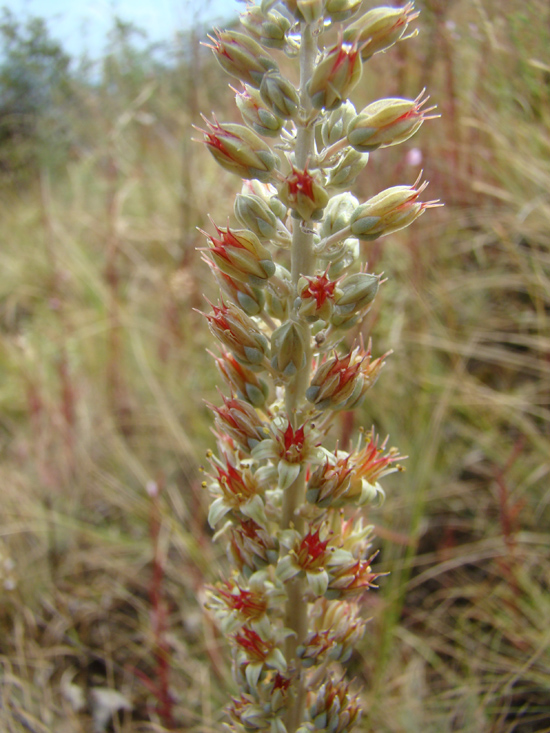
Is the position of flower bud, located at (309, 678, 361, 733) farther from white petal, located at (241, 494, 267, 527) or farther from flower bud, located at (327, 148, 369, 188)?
flower bud, located at (327, 148, 369, 188)

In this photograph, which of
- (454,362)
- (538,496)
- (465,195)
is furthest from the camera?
(465,195)

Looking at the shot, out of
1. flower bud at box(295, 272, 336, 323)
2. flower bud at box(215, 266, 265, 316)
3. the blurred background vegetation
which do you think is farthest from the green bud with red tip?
the blurred background vegetation

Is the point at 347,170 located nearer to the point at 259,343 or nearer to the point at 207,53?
the point at 259,343

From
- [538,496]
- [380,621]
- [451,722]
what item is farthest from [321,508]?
[538,496]

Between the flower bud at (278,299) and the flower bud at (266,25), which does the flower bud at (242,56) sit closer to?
the flower bud at (266,25)

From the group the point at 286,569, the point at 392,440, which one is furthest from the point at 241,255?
the point at 392,440
